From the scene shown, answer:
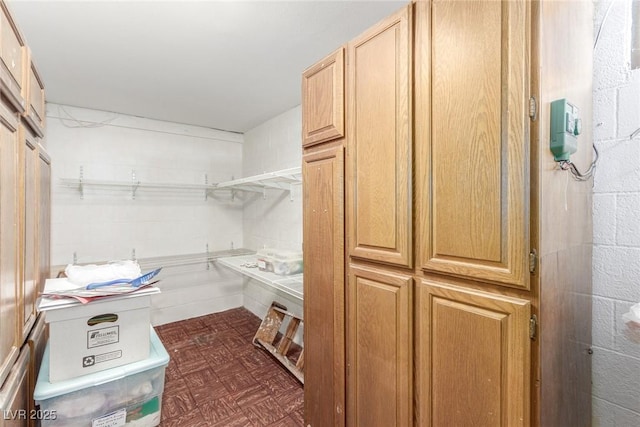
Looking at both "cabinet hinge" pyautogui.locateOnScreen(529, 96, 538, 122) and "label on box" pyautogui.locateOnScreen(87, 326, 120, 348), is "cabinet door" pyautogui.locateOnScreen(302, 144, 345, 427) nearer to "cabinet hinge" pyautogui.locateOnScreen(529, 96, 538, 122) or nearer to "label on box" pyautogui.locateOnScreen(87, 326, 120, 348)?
"cabinet hinge" pyautogui.locateOnScreen(529, 96, 538, 122)

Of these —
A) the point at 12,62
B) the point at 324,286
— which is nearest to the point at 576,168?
the point at 324,286

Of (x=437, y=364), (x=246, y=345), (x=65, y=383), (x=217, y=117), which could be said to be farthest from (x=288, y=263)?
(x=217, y=117)

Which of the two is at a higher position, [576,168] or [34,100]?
[34,100]

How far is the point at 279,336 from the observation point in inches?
118

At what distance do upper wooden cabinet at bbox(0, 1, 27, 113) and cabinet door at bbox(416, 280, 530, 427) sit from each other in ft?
5.60

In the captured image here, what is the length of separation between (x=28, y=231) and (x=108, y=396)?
0.94m

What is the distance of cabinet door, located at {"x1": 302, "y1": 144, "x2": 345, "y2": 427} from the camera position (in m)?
1.31

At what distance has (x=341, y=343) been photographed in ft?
4.30

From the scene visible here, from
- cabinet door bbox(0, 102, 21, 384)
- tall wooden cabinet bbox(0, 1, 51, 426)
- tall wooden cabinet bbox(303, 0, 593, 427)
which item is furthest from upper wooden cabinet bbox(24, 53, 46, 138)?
tall wooden cabinet bbox(303, 0, 593, 427)

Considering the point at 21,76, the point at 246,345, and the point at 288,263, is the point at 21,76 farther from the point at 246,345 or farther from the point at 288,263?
the point at 246,345

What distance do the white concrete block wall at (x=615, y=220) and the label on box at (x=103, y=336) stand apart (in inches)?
86.8

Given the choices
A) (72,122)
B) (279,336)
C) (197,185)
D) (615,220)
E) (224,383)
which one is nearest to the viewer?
(615,220)

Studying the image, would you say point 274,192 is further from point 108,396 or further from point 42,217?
point 108,396

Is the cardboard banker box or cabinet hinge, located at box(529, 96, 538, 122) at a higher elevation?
cabinet hinge, located at box(529, 96, 538, 122)
